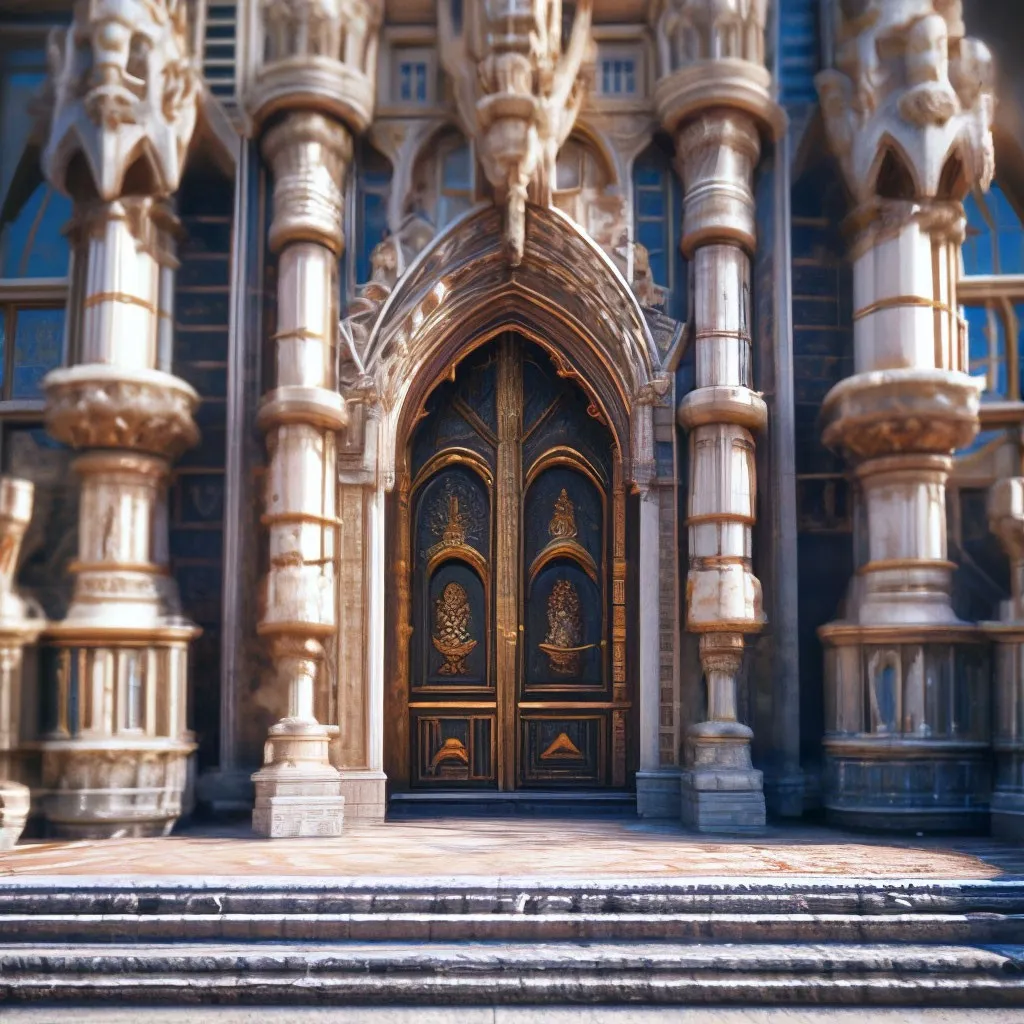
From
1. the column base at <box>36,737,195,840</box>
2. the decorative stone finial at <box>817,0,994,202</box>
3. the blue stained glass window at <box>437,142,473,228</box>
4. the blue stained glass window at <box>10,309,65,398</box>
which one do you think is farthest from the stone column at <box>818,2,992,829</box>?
the blue stained glass window at <box>10,309,65,398</box>

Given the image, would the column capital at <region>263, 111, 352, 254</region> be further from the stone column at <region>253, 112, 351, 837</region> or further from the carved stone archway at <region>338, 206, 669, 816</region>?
the carved stone archway at <region>338, 206, 669, 816</region>

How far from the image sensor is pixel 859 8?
457 inches

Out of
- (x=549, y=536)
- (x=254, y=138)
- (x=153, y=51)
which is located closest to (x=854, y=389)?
(x=549, y=536)

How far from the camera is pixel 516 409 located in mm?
12516

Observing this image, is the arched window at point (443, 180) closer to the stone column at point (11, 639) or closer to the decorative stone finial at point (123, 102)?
the decorative stone finial at point (123, 102)

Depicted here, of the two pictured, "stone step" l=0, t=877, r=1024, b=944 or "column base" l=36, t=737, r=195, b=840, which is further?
"column base" l=36, t=737, r=195, b=840

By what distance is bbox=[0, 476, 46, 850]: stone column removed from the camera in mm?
10086

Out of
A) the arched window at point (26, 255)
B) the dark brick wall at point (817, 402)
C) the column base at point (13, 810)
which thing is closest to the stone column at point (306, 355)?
the column base at point (13, 810)

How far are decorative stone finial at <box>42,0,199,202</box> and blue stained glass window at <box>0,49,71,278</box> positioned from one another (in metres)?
1.02

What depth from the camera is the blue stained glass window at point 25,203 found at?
12.5m

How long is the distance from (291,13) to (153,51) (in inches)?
47.1

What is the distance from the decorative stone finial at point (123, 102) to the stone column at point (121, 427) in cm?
1

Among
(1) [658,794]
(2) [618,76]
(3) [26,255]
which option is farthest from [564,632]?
(3) [26,255]

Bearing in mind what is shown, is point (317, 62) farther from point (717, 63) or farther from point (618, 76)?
point (717, 63)
